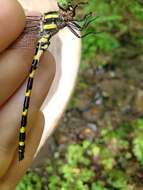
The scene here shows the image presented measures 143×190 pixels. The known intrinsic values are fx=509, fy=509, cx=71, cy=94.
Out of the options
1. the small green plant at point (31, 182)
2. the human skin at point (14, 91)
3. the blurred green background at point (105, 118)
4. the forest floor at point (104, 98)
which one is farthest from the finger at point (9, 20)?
the forest floor at point (104, 98)

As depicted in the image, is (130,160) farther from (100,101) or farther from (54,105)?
(54,105)

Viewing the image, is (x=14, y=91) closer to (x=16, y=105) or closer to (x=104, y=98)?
(x=16, y=105)

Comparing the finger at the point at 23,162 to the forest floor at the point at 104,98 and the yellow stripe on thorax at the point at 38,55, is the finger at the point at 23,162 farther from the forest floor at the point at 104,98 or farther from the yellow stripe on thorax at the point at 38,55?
the forest floor at the point at 104,98

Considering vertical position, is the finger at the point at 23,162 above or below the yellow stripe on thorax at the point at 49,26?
below

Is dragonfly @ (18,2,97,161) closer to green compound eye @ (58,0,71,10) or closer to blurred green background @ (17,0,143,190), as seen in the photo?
green compound eye @ (58,0,71,10)

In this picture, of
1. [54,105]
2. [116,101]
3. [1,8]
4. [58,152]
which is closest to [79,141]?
[58,152]

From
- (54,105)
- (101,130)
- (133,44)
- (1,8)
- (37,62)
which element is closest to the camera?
(1,8)
